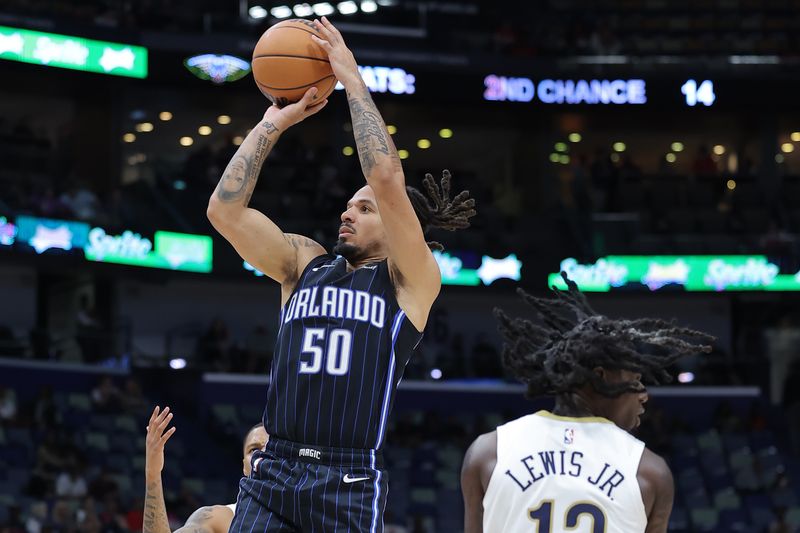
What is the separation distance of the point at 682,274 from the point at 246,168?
2001 centimetres

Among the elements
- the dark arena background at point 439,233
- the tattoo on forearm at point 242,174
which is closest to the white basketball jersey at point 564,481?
the tattoo on forearm at point 242,174

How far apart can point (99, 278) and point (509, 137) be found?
9100mm

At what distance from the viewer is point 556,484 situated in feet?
14.8

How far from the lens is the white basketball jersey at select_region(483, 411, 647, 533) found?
4.49 meters

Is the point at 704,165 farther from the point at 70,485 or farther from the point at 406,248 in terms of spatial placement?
the point at 406,248

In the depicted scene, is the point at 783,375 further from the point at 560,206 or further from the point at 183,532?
the point at 183,532

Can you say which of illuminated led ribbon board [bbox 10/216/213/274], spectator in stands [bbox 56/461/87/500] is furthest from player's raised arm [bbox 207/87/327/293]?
illuminated led ribbon board [bbox 10/216/213/274]

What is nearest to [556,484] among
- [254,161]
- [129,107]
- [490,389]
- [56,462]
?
[254,161]

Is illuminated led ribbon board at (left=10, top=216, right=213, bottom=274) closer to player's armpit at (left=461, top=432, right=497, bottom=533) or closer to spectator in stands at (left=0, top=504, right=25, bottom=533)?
spectator in stands at (left=0, top=504, right=25, bottom=533)

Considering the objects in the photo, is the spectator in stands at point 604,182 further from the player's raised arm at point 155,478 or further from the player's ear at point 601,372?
the player's ear at point 601,372

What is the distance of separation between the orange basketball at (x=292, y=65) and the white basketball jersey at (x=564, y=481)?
144 cm

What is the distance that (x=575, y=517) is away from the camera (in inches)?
177

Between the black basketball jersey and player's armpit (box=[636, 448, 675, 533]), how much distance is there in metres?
0.89

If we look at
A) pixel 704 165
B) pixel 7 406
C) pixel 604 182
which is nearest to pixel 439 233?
pixel 604 182
